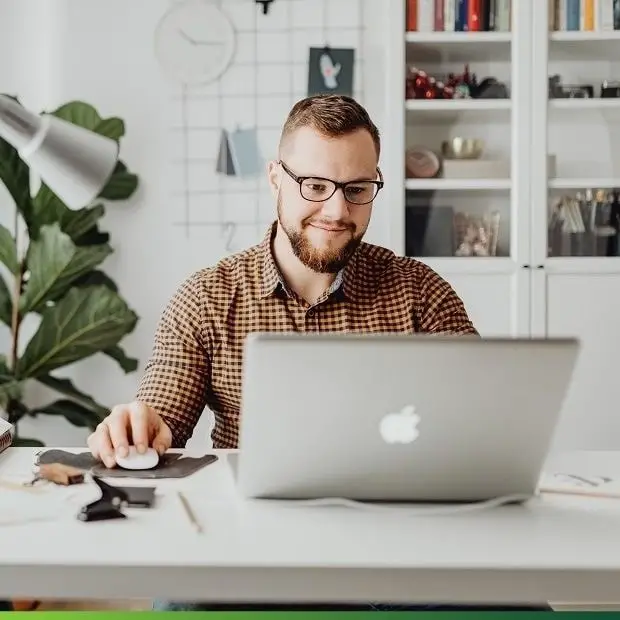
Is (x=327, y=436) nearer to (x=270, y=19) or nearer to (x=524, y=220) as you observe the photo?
(x=524, y=220)

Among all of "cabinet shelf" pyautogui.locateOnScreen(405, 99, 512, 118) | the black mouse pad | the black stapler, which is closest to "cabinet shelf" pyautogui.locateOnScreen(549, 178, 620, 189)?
"cabinet shelf" pyautogui.locateOnScreen(405, 99, 512, 118)

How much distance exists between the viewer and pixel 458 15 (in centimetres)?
337

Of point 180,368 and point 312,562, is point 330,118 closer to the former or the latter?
point 180,368

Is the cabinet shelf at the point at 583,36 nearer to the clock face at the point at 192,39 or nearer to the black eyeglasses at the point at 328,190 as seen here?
the clock face at the point at 192,39

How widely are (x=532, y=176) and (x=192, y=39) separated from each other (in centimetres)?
130

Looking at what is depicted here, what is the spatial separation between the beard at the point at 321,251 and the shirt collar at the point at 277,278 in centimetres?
2

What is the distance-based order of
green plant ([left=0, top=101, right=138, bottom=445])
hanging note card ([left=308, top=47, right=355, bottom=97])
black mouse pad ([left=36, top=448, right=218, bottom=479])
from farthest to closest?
hanging note card ([left=308, top=47, right=355, bottom=97]), green plant ([left=0, top=101, right=138, bottom=445]), black mouse pad ([left=36, top=448, right=218, bottom=479])

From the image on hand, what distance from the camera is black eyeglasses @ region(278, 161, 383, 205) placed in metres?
1.80

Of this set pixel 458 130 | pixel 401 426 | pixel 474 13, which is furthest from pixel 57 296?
pixel 401 426

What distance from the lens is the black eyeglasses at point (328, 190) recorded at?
1796mm

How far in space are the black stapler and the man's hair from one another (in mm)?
854

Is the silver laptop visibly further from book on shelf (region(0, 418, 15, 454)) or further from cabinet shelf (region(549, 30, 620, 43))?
cabinet shelf (region(549, 30, 620, 43))

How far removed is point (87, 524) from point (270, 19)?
8.84 feet

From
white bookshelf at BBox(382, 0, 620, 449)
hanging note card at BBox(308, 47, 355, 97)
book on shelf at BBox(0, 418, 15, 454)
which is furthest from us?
hanging note card at BBox(308, 47, 355, 97)
